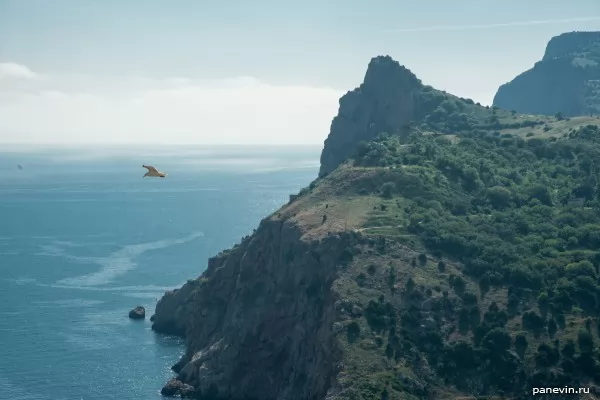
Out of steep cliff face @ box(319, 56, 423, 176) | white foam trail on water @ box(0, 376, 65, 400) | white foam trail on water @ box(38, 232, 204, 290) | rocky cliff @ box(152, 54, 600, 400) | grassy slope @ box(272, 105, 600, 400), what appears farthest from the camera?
steep cliff face @ box(319, 56, 423, 176)

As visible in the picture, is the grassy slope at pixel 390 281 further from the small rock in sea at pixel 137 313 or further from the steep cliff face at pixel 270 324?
the small rock in sea at pixel 137 313

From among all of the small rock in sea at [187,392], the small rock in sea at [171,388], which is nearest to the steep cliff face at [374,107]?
the small rock in sea at [171,388]

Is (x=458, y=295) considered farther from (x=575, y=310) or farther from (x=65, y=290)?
(x=65, y=290)

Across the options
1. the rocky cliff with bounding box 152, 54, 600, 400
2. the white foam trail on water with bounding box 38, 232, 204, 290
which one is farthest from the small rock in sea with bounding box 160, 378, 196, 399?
the white foam trail on water with bounding box 38, 232, 204, 290

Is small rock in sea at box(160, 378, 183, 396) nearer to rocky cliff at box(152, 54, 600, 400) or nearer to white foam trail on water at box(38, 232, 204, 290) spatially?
rocky cliff at box(152, 54, 600, 400)

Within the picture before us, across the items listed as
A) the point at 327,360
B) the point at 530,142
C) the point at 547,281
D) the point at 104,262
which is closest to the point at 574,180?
the point at 530,142

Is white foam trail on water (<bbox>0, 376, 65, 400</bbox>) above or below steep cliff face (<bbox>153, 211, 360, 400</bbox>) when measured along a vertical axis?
below
